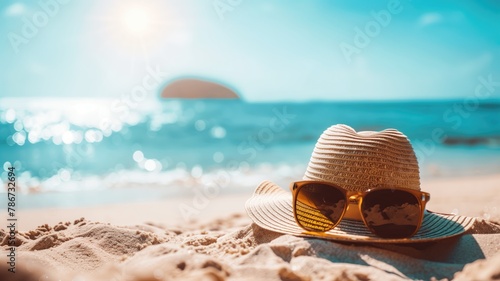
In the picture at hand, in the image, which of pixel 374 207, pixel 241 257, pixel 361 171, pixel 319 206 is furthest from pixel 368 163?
pixel 241 257

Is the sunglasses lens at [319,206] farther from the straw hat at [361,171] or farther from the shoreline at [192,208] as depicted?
the shoreline at [192,208]

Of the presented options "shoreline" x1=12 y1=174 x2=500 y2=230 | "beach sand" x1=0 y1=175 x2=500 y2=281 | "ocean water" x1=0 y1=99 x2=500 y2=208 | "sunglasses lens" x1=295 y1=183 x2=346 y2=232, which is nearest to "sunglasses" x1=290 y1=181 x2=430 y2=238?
"sunglasses lens" x1=295 y1=183 x2=346 y2=232

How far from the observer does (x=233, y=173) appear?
31.1 ft

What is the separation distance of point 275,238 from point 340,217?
1.39 feet

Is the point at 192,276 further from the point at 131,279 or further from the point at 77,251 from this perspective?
the point at 77,251

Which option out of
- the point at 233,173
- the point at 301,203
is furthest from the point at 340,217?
the point at 233,173

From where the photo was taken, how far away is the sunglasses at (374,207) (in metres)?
2.67

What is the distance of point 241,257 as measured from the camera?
2.49 metres

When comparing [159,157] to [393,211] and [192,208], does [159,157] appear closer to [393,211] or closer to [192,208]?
[192,208]

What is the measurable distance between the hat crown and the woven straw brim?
255 millimetres

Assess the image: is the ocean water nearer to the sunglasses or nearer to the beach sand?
the beach sand

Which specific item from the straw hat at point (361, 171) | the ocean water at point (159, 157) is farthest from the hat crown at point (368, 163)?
the ocean water at point (159, 157)

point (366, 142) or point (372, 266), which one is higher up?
point (366, 142)

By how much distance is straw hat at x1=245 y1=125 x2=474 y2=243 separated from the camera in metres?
2.80
